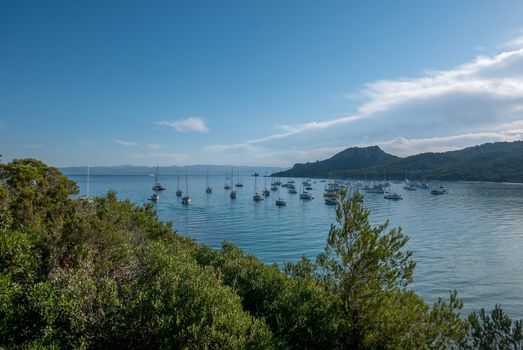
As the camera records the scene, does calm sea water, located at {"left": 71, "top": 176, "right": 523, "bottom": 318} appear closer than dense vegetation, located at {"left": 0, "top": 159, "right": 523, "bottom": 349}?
No

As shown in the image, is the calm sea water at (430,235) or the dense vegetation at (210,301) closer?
the dense vegetation at (210,301)

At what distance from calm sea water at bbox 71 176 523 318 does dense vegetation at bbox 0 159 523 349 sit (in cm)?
2472

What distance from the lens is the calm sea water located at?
129 ft

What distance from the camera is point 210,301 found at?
1032 centimetres

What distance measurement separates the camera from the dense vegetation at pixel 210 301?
33.2 ft

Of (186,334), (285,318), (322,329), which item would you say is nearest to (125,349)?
(186,334)

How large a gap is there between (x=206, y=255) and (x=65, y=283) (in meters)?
12.1

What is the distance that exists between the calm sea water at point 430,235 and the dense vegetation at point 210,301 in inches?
973

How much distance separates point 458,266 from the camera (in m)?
46.3

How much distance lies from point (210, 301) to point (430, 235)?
6647cm

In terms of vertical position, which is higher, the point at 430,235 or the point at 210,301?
the point at 210,301

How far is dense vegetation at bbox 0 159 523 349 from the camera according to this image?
33.2ft

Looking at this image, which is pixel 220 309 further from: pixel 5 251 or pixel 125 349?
pixel 5 251

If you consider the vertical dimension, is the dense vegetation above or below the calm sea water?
above
